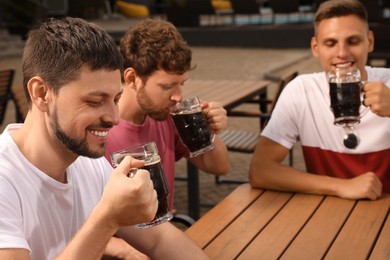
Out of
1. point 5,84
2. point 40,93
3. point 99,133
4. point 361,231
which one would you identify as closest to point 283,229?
point 361,231

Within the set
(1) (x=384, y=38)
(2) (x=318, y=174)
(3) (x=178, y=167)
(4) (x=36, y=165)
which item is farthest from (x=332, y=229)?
(1) (x=384, y=38)

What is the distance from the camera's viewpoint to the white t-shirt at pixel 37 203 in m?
1.43

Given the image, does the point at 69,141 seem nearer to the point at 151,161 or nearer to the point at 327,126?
the point at 151,161

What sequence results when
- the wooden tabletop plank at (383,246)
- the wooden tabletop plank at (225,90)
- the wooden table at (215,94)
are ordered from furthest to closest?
1. the wooden tabletop plank at (225,90)
2. the wooden table at (215,94)
3. the wooden tabletop plank at (383,246)

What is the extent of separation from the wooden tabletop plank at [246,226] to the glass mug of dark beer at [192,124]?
12.2 inches

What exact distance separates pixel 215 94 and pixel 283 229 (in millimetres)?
2605

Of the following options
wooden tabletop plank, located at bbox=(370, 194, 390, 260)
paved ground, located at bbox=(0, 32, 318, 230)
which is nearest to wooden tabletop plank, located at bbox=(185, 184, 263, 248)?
wooden tabletop plank, located at bbox=(370, 194, 390, 260)

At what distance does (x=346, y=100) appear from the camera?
2299mm

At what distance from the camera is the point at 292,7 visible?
15594 mm

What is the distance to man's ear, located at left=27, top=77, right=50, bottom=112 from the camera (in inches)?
60.7

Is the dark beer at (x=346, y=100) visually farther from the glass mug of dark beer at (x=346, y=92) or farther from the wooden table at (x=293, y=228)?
the wooden table at (x=293, y=228)

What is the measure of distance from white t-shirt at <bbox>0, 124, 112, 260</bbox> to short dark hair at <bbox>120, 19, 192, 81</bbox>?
78 centimetres

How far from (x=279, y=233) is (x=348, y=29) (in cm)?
104

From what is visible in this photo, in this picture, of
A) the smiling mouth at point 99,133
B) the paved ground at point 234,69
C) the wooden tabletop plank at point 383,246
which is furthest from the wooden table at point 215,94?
the smiling mouth at point 99,133
